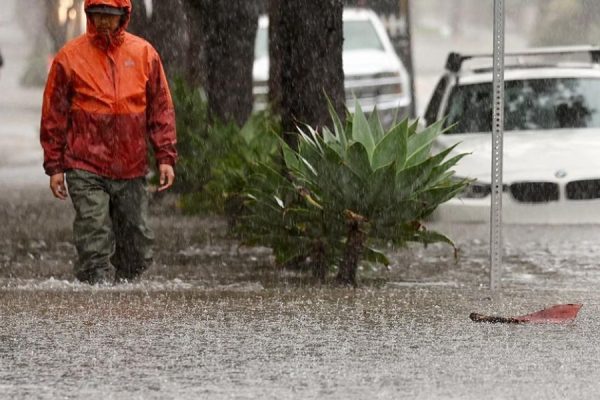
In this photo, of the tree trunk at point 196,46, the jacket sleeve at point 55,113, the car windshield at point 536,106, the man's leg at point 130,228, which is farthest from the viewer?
the tree trunk at point 196,46

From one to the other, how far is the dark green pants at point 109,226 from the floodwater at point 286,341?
168 mm

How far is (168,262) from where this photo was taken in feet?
43.6

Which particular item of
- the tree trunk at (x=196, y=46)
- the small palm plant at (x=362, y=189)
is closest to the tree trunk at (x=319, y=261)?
the small palm plant at (x=362, y=189)

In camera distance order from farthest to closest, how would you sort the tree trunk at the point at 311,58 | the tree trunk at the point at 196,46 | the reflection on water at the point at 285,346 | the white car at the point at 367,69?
the white car at the point at 367,69, the tree trunk at the point at 196,46, the tree trunk at the point at 311,58, the reflection on water at the point at 285,346

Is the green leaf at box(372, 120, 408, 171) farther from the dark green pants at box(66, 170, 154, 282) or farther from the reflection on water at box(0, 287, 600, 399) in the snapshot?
the dark green pants at box(66, 170, 154, 282)

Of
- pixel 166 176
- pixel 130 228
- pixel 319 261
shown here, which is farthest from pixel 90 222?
pixel 319 261

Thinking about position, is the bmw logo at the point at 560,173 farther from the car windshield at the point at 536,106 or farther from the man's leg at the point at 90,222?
the man's leg at the point at 90,222

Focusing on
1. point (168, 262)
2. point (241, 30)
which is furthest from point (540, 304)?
point (241, 30)

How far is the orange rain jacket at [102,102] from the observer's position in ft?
33.5

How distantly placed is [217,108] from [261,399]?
37.3 ft

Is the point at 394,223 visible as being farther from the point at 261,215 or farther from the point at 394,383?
the point at 394,383

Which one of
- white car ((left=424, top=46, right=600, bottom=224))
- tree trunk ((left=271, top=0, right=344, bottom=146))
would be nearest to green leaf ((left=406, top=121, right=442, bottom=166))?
tree trunk ((left=271, top=0, right=344, bottom=146))

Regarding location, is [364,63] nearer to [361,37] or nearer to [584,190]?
[361,37]

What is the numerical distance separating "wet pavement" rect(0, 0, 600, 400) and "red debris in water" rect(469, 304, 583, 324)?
0.10 m
